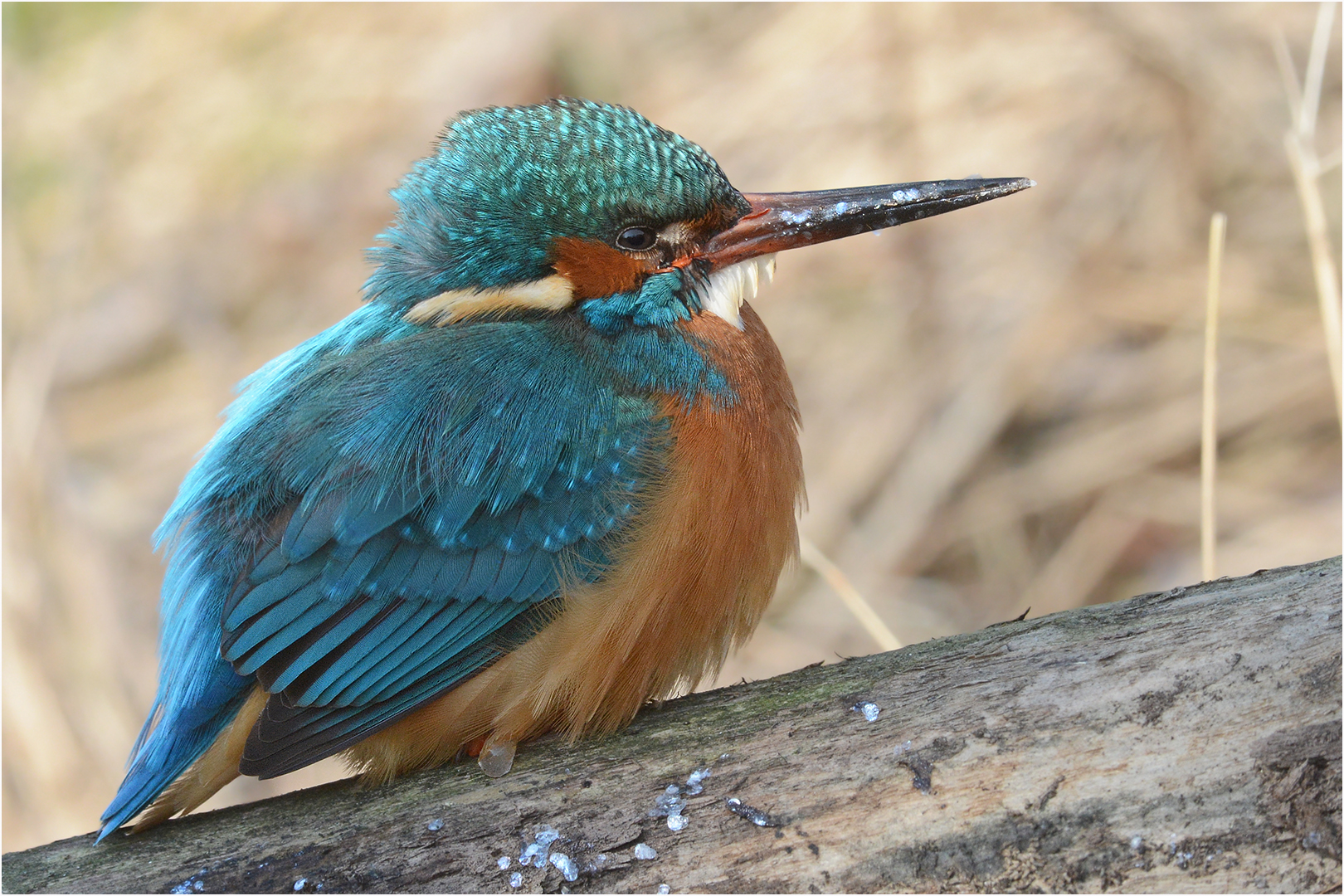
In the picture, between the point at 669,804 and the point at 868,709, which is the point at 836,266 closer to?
the point at 868,709

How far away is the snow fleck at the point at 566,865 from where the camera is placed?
189 centimetres

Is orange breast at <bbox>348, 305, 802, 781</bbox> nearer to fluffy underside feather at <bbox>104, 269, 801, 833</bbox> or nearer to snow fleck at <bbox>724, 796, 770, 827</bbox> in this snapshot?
fluffy underside feather at <bbox>104, 269, 801, 833</bbox>

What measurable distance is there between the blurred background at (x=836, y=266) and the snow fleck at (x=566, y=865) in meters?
2.61

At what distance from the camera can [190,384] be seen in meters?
5.34

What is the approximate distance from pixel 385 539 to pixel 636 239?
0.87 m

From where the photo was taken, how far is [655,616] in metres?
2.29

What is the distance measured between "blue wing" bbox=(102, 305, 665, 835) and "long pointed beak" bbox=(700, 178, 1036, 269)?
0.56m

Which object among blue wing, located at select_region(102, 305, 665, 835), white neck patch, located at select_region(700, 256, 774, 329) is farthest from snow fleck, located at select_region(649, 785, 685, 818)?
white neck patch, located at select_region(700, 256, 774, 329)

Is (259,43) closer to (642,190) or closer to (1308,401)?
(642,190)

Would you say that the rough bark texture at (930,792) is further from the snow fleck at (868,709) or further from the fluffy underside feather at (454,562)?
the fluffy underside feather at (454,562)

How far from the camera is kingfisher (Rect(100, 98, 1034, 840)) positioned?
221cm

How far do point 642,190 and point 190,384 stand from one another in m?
3.62

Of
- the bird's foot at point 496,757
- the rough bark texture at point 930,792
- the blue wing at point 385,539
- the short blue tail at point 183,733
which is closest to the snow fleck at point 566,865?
the rough bark texture at point 930,792

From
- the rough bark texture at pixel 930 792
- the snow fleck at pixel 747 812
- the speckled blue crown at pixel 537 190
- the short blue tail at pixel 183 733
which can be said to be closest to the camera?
the rough bark texture at pixel 930 792
